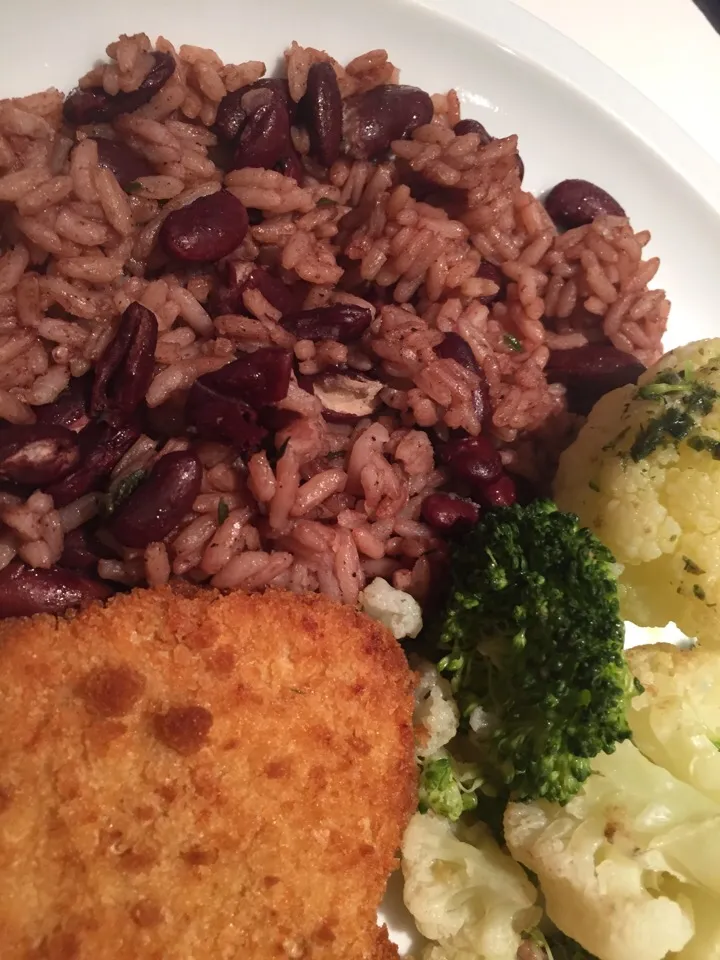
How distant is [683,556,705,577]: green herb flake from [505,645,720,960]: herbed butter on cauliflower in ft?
0.87

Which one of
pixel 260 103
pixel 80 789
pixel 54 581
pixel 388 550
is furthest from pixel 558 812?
pixel 260 103

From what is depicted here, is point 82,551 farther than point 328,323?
No

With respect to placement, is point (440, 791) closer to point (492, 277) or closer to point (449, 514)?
point (449, 514)

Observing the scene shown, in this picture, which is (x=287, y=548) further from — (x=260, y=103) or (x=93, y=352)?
(x=260, y=103)

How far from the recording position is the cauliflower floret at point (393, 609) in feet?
6.45

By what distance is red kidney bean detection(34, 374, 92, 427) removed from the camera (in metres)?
1.93

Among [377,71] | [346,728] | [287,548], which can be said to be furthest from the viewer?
[377,71]

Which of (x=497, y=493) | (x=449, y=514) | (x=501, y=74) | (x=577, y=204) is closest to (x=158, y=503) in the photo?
(x=449, y=514)

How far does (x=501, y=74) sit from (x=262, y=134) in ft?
2.88

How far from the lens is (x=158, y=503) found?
1.82 metres

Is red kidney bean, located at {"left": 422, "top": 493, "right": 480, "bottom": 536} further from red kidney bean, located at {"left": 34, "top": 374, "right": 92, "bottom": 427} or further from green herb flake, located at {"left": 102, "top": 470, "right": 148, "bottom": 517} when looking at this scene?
red kidney bean, located at {"left": 34, "top": 374, "right": 92, "bottom": 427}

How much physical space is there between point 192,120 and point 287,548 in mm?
1176

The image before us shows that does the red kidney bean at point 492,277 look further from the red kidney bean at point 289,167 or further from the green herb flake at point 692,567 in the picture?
the green herb flake at point 692,567

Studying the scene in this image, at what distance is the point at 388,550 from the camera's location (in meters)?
2.12
